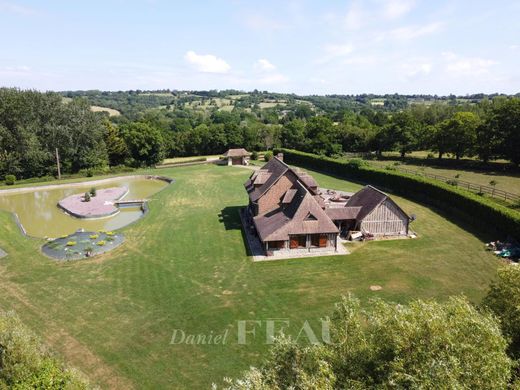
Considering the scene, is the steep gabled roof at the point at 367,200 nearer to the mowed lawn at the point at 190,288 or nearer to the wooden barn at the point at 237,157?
the mowed lawn at the point at 190,288

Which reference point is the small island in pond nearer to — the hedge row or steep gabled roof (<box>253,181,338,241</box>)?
steep gabled roof (<box>253,181,338,241</box>)

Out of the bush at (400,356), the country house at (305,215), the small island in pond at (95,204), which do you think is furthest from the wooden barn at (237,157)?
the bush at (400,356)

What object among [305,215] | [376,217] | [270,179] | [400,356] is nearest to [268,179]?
[270,179]

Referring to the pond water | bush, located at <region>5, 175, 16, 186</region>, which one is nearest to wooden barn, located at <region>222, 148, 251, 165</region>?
the pond water

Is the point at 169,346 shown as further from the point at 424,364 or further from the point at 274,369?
the point at 424,364

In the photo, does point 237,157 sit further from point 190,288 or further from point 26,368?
point 26,368
